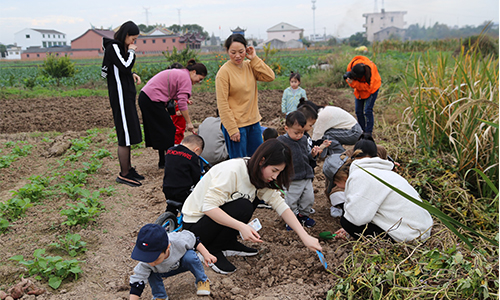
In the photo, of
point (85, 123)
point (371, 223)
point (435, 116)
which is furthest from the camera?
point (85, 123)

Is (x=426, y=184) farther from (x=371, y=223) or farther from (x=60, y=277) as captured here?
(x=60, y=277)

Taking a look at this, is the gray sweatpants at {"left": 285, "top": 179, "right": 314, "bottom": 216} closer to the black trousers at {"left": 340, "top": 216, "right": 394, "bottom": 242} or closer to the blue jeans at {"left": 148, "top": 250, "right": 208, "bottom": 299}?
the black trousers at {"left": 340, "top": 216, "right": 394, "bottom": 242}

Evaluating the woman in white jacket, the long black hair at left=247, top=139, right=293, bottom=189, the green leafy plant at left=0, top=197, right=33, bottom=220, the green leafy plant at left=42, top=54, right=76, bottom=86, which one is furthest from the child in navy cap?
the green leafy plant at left=42, top=54, right=76, bottom=86

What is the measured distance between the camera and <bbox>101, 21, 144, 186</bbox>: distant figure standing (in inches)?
160

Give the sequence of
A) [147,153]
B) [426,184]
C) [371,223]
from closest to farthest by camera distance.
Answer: [371,223] < [426,184] < [147,153]

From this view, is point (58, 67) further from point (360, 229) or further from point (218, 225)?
point (360, 229)

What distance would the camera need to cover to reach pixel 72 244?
2877 mm

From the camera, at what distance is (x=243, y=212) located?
2.51m

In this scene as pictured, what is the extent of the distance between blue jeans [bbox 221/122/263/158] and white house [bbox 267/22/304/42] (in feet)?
329

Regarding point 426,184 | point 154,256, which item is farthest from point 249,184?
point 426,184

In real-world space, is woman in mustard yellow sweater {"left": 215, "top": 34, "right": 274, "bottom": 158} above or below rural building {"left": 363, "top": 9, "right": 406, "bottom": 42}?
below

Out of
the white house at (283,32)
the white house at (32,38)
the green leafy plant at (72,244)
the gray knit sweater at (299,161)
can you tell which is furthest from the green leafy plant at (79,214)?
the white house at (283,32)

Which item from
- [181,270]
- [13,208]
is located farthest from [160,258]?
[13,208]

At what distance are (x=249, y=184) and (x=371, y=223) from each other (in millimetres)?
938
